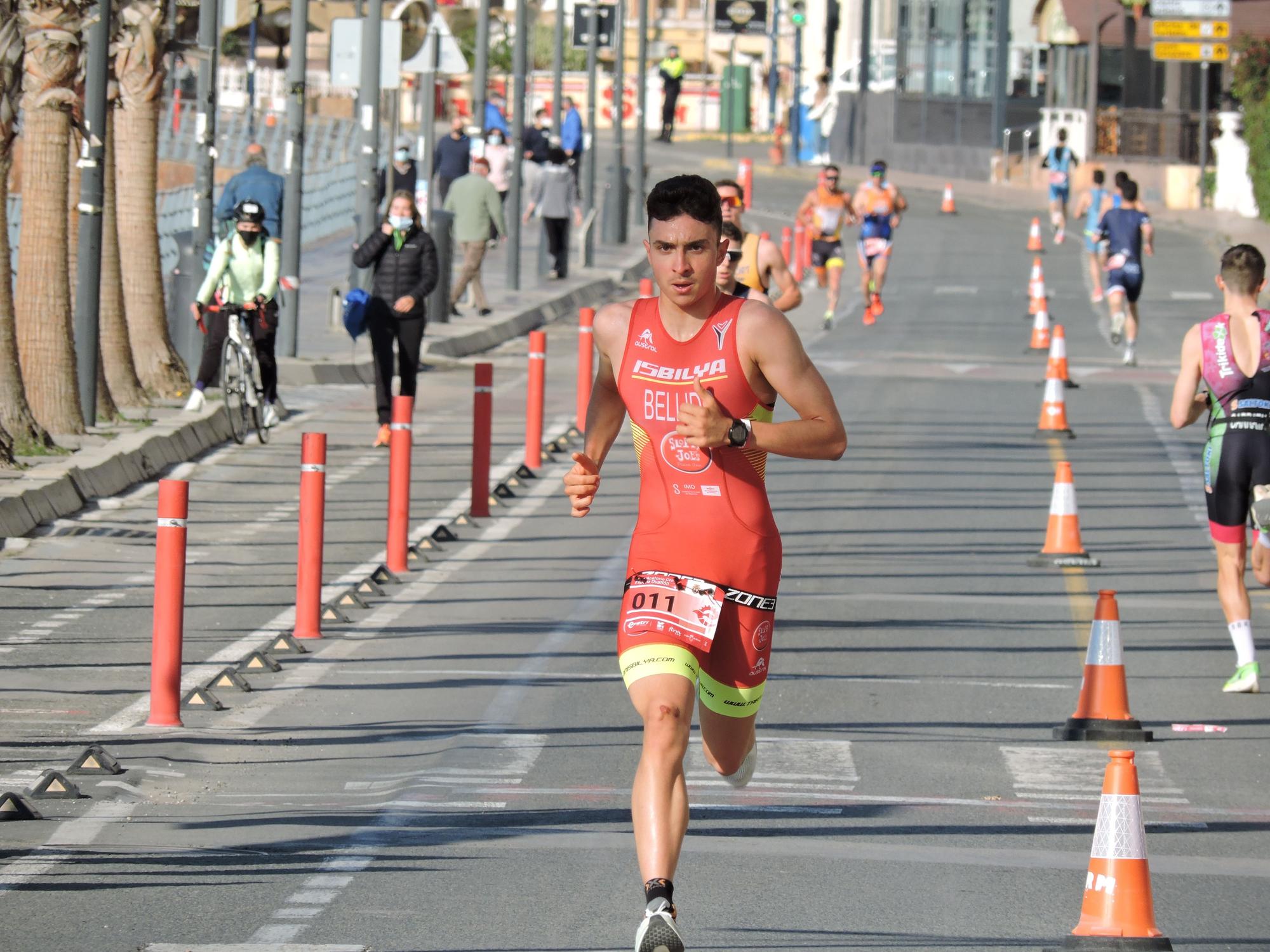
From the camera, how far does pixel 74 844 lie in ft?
25.2

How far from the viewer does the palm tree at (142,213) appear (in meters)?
20.9

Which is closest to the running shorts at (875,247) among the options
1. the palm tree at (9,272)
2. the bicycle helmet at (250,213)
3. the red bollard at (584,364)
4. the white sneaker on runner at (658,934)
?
the red bollard at (584,364)

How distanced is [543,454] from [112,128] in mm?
4642

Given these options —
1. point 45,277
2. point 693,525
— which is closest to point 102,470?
point 45,277

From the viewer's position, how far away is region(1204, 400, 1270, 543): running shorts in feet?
36.2

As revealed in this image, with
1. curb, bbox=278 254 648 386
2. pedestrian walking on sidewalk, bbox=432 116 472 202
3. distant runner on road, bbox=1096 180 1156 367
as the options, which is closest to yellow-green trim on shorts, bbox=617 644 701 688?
curb, bbox=278 254 648 386

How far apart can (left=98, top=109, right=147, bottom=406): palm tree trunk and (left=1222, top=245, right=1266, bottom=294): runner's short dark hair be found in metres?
11.6

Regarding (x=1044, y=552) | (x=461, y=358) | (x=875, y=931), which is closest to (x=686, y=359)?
(x=875, y=931)

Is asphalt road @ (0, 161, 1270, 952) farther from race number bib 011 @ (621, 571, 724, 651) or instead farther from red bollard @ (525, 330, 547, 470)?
race number bib 011 @ (621, 571, 724, 651)

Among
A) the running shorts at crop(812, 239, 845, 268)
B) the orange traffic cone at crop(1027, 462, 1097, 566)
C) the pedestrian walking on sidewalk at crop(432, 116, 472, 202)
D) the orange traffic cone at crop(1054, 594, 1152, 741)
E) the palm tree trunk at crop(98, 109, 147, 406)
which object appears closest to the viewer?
the orange traffic cone at crop(1054, 594, 1152, 741)

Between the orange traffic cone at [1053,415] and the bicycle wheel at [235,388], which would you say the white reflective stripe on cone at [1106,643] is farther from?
the orange traffic cone at [1053,415]

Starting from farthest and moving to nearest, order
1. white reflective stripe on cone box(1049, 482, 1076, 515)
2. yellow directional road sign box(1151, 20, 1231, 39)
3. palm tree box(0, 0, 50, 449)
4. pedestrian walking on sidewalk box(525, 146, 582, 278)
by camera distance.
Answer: yellow directional road sign box(1151, 20, 1231, 39) < pedestrian walking on sidewalk box(525, 146, 582, 278) < palm tree box(0, 0, 50, 449) < white reflective stripe on cone box(1049, 482, 1076, 515)

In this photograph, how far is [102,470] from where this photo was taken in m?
16.6

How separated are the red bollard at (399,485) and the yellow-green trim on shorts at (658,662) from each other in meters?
7.36
